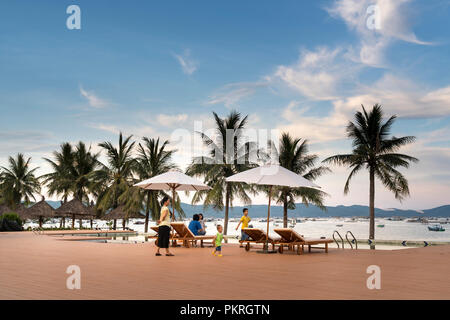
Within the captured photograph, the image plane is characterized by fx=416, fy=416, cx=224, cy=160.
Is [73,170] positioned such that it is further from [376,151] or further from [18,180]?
[376,151]

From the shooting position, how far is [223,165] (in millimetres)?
28703

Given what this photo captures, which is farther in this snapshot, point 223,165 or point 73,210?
point 73,210

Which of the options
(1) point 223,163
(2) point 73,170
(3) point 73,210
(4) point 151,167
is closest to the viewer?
(1) point 223,163

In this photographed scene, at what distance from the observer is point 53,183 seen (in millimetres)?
38594

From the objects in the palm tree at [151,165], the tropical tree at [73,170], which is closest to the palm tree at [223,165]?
the palm tree at [151,165]

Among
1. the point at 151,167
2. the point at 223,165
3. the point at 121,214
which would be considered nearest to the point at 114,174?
the point at 151,167

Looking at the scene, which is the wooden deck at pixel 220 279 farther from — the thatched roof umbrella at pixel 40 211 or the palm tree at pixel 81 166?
the palm tree at pixel 81 166

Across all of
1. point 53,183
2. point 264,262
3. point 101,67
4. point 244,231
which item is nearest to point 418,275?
point 264,262

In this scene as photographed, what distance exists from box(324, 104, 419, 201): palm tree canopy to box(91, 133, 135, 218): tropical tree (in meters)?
15.6

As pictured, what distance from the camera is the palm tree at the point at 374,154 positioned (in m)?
27.2

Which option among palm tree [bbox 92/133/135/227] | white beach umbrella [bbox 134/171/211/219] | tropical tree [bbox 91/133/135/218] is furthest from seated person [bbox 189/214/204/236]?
palm tree [bbox 92/133/135/227]

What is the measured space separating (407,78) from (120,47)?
13.8 metres

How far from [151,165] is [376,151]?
1673cm

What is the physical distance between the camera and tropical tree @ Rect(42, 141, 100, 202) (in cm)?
3812
